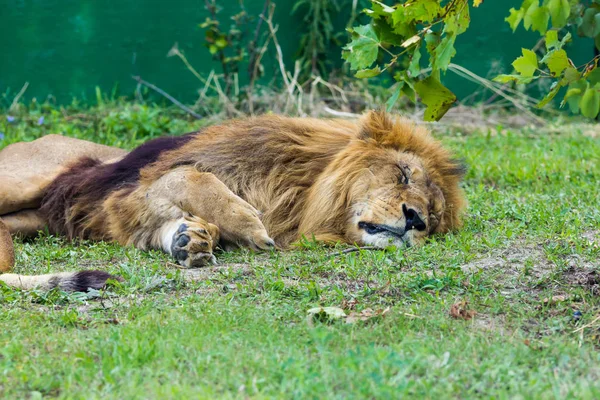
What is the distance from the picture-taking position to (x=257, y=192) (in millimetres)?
4734

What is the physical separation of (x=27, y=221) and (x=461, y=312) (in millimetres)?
3021

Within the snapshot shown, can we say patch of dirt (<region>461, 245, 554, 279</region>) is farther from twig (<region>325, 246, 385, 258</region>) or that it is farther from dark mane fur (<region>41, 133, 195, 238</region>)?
dark mane fur (<region>41, 133, 195, 238</region>)

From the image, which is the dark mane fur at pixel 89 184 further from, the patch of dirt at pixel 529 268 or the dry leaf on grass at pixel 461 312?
the dry leaf on grass at pixel 461 312

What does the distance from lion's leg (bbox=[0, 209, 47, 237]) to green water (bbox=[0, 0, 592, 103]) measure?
3.62 meters

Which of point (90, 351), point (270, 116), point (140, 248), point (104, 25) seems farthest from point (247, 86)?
point (90, 351)

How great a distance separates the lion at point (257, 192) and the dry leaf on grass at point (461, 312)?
3.35 ft

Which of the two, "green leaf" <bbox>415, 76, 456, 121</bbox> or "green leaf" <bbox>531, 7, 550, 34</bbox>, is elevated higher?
"green leaf" <bbox>531, 7, 550, 34</bbox>

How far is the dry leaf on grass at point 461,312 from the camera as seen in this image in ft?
10.7

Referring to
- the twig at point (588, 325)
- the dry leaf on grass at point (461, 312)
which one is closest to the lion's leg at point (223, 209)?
the dry leaf on grass at point (461, 312)

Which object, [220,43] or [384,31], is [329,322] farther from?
[220,43]

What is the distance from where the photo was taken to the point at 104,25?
881 cm

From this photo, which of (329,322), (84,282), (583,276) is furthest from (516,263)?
(84,282)

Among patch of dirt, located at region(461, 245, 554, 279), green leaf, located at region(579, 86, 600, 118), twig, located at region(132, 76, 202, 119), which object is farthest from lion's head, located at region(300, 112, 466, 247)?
twig, located at region(132, 76, 202, 119)

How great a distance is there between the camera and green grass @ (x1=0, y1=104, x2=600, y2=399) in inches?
99.7
